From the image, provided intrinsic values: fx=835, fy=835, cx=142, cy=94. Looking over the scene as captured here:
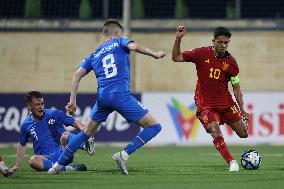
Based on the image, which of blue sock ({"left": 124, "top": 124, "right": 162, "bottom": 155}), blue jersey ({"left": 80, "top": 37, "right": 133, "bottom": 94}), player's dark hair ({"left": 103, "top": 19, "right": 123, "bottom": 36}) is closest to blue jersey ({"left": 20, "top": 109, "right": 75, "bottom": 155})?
blue jersey ({"left": 80, "top": 37, "right": 133, "bottom": 94})

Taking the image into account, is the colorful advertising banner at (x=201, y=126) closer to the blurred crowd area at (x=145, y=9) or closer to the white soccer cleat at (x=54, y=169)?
the blurred crowd area at (x=145, y=9)

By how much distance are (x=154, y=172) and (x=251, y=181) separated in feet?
6.54

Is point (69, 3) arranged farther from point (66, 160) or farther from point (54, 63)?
point (66, 160)

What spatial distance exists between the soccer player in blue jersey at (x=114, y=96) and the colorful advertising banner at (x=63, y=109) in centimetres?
892

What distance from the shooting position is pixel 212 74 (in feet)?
42.1

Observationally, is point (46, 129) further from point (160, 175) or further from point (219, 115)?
point (219, 115)

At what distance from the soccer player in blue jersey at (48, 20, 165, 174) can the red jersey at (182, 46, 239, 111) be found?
1.49 metres

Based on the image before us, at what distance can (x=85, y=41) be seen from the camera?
94.6 ft

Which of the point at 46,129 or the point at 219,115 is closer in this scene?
the point at 46,129

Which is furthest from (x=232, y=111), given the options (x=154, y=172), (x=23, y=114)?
(x=23, y=114)

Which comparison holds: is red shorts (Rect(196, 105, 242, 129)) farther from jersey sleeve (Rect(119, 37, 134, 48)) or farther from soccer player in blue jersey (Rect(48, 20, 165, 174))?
jersey sleeve (Rect(119, 37, 134, 48))

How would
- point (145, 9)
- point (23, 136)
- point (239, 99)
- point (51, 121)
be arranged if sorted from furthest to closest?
point (145, 9)
point (239, 99)
point (51, 121)
point (23, 136)

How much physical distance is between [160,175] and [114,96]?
1253 millimetres

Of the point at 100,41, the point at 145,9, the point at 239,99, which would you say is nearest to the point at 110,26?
the point at 239,99
